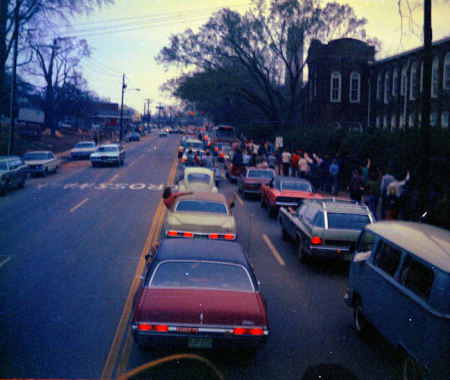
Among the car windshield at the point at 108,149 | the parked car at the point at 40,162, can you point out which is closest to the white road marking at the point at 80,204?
the parked car at the point at 40,162

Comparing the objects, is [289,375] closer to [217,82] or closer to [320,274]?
[320,274]

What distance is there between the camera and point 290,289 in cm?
988

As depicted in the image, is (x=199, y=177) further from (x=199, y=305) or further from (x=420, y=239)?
(x=420, y=239)

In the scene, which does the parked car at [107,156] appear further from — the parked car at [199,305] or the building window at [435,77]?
the parked car at [199,305]

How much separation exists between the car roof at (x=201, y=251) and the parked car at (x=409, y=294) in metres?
1.73

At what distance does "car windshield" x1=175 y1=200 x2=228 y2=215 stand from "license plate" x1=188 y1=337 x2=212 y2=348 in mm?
6216

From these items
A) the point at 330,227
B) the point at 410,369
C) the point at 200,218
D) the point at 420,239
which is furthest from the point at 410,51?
the point at 410,369

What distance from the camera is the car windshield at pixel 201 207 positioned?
473 inches

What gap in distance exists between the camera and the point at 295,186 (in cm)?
1861

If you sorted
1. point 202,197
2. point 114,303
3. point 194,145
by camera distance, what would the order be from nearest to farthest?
point 114,303, point 202,197, point 194,145

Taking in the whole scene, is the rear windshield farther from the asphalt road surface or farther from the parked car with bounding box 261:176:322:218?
the parked car with bounding box 261:176:322:218

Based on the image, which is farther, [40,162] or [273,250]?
[40,162]

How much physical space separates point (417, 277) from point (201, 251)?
281 centimetres

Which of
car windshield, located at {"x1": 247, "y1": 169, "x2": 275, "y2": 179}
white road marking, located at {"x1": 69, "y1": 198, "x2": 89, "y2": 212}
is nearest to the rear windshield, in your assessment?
white road marking, located at {"x1": 69, "y1": 198, "x2": 89, "y2": 212}
